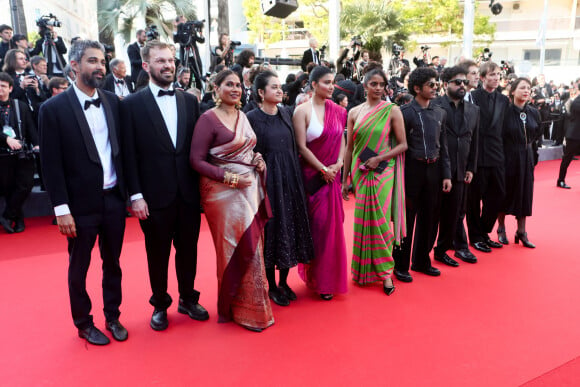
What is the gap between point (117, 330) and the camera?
2838 millimetres

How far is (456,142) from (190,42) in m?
4.89

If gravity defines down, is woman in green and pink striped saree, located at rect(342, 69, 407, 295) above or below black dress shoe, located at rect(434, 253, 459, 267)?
above

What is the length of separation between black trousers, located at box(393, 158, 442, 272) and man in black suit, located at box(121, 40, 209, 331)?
172 centimetres

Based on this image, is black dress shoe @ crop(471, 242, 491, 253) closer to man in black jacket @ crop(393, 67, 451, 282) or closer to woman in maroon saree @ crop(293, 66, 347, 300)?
man in black jacket @ crop(393, 67, 451, 282)

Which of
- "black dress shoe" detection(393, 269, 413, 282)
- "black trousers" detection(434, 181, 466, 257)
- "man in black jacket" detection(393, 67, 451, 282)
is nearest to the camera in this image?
"man in black jacket" detection(393, 67, 451, 282)

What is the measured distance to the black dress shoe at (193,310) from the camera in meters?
3.07

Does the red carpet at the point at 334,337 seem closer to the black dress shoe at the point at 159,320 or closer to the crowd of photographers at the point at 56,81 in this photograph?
the black dress shoe at the point at 159,320

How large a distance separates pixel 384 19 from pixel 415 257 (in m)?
21.6

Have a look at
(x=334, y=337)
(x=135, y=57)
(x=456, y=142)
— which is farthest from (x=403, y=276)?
(x=135, y=57)

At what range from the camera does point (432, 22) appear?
Result: 24.3m

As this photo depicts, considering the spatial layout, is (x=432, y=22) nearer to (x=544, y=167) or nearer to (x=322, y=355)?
(x=544, y=167)

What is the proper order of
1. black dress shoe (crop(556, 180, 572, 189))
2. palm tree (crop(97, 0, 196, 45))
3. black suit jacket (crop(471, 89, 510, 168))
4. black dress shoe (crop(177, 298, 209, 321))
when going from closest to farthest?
black dress shoe (crop(177, 298, 209, 321)), black suit jacket (crop(471, 89, 510, 168)), black dress shoe (crop(556, 180, 572, 189)), palm tree (crop(97, 0, 196, 45))

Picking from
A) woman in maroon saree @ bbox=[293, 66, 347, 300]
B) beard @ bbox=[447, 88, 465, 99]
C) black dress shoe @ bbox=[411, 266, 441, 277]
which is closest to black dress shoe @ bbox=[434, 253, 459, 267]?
black dress shoe @ bbox=[411, 266, 441, 277]

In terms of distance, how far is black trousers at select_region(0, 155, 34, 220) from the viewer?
518 cm
